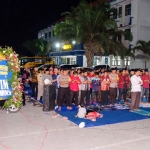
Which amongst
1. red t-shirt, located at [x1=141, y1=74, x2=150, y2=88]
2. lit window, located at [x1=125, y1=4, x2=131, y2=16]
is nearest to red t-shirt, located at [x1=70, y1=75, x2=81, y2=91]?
red t-shirt, located at [x1=141, y1=74, x2=150, y2=88]

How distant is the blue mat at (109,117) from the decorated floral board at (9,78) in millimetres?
2010

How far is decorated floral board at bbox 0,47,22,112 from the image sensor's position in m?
8.12

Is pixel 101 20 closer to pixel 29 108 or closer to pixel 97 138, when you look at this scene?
pixel 29 108

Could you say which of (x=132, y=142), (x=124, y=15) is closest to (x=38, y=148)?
(x=132, y=142)

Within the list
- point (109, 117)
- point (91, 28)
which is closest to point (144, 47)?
point (91, 28)

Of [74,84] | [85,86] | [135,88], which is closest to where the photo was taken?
[135,88]

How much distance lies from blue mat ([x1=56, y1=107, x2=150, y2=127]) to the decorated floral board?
201 cm

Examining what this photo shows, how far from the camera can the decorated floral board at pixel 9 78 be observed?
812cm

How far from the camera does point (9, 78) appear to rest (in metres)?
8.22

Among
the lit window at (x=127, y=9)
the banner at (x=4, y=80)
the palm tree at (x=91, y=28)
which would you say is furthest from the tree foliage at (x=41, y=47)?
the banner at (x=4, y=80)

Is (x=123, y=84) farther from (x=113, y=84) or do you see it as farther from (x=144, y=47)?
(x=144, y=47)

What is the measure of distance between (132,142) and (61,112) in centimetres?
387

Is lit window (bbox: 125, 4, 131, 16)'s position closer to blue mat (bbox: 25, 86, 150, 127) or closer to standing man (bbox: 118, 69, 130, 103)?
standing man (bbox: 118, 69, 130, 103)

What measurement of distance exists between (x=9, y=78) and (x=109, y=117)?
415cm
